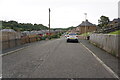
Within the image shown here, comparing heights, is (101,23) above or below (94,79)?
above

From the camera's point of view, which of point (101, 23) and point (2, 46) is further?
point (101, 23)

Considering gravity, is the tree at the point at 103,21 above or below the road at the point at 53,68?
above

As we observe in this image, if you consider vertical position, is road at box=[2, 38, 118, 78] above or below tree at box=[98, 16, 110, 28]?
below

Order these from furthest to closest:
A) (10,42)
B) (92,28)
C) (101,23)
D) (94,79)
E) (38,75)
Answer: (92,28)
(101,23)
(10,42)
(38,75)
(94,79)

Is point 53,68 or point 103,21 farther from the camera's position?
point 103,21

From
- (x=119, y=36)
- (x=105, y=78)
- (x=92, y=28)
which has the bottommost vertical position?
(x=105, y=78)

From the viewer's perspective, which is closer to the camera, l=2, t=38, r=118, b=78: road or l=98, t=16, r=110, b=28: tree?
l=2, t=38, r=118, b=78: road

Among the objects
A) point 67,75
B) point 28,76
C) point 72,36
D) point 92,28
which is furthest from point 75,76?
point 92,28

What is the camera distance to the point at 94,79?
5023 millimetres

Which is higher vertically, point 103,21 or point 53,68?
point 103,21

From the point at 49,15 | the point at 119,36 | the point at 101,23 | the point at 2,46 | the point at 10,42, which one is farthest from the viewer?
the point at 101,23

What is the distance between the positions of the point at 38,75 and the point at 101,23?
78444 millimetres

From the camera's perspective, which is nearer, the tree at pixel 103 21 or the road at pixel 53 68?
the road at pixel 53 68

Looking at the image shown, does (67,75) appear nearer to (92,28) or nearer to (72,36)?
(72,36)
